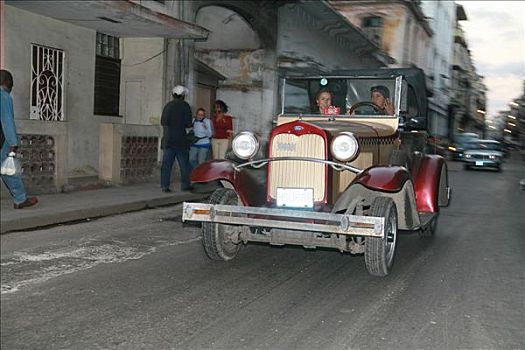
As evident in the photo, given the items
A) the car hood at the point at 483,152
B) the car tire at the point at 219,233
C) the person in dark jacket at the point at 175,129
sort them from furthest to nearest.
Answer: the car hood at the point at 483,152 → the person in dark jacket at the point at 175,129 → the car tire at the point at 219,233

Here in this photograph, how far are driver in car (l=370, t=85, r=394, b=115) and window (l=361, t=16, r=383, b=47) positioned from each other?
31.8 meters

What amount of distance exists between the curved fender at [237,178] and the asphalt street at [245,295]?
0.69 m

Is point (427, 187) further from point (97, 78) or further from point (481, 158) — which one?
point (481, 158)

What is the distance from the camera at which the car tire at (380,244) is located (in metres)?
5.01

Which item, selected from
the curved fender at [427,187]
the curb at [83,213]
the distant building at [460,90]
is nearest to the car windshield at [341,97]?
the curved fender at [427,187]

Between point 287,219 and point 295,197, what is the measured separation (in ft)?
1.04

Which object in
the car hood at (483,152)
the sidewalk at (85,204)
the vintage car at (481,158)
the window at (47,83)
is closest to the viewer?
the sidewalk at (85,204)

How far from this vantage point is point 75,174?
10.9m

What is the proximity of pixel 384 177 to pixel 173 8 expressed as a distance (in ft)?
30.6

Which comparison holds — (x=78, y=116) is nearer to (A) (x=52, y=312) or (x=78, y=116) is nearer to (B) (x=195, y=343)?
(A) (x=52, y=312)

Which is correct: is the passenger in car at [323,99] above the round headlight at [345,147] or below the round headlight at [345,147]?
above

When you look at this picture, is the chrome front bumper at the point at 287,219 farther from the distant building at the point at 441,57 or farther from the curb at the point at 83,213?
the distant building at the point at 441,57

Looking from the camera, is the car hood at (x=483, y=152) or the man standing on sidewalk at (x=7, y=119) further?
the car hood at (x=483, y=152)

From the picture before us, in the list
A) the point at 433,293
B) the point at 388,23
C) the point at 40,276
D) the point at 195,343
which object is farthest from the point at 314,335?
the point at 388,23
